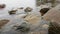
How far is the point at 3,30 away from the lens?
135cm

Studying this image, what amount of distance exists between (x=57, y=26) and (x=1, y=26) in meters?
0.52

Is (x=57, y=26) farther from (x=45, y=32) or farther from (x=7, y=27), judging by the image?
(x=7, y=27)

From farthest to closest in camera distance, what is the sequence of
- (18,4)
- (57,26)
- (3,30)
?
(18,4)
(3,30)
(57,26)

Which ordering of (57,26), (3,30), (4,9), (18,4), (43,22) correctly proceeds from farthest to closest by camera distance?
(18,4), (4,9), (43,22), (3,30), (57,26)

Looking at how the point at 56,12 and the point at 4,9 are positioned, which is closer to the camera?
the point at 56,12

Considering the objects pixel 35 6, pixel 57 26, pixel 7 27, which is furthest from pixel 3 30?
pixel 35 6

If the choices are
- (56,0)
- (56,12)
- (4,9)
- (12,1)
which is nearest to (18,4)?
(12,1)

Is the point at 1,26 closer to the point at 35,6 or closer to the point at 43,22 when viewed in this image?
the point at 43,22

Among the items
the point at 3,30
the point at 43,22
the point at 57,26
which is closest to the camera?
the point at 57,26

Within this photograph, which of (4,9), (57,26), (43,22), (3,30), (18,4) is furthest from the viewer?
(18,4)

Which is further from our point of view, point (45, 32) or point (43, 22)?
point (43, 22)

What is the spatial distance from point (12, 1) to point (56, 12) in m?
1.10

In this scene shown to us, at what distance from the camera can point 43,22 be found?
146 centimetres

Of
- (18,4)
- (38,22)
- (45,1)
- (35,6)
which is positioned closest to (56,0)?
(45,1)
